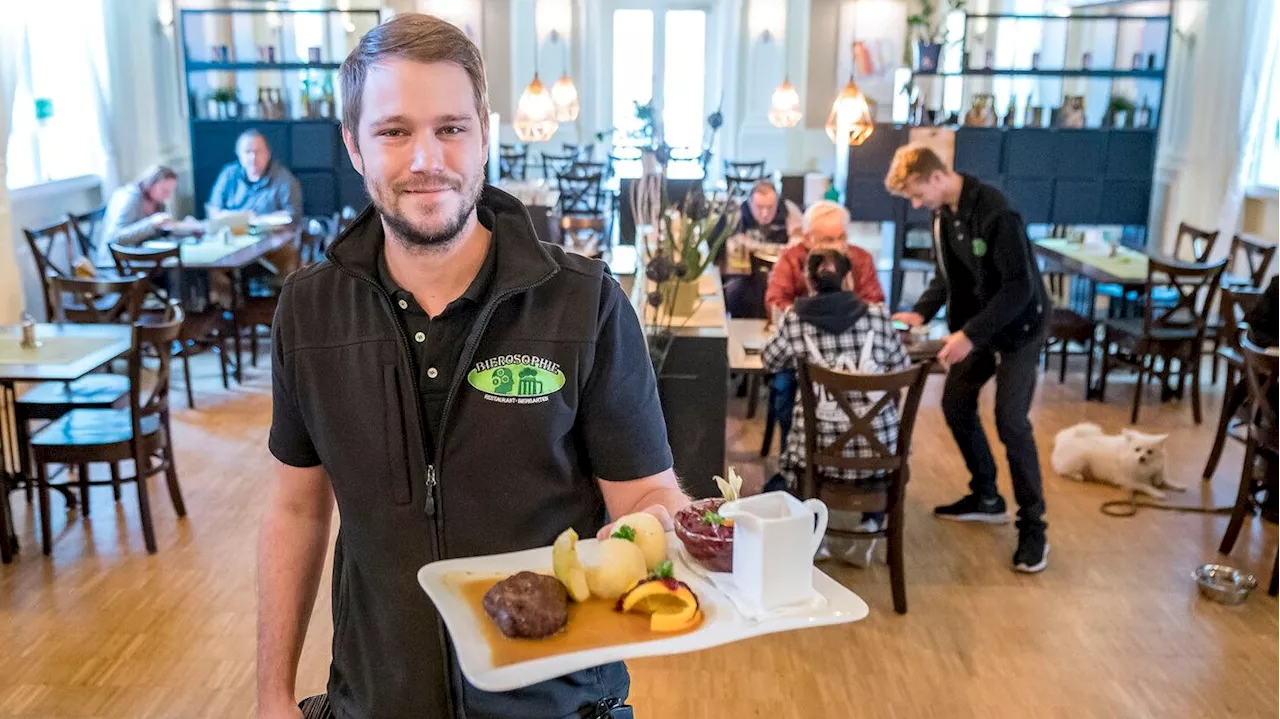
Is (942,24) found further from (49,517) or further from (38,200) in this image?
(49,517)

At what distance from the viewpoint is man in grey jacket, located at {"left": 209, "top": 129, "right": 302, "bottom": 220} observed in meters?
7.73

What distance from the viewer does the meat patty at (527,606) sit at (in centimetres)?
120

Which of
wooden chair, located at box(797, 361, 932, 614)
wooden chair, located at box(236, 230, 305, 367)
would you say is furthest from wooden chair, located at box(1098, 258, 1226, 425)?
wooden chair, located at box(236, 230, 305, 367)

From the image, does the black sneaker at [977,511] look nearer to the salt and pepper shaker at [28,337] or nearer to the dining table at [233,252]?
the salt and pepper shaker at [28,337]

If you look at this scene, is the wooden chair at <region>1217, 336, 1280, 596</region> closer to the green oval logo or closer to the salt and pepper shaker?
the green oval logo

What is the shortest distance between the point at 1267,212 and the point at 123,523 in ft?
22.1

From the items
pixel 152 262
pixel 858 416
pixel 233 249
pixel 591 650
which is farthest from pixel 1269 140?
pixel 591 650

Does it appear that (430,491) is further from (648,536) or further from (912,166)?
(912,166)

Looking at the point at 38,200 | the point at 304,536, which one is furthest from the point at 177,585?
the point at 38,200

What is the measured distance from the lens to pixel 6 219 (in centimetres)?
582

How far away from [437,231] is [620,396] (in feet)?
0.96

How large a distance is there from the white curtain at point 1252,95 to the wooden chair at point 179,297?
20.5 ft

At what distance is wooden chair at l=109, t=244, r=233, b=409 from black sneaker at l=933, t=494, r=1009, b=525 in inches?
142

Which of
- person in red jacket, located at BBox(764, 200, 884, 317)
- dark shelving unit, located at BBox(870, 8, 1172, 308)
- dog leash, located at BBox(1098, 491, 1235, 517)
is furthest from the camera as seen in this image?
dark shelving unit, located at BBox(870, 8, 1172, 308)
